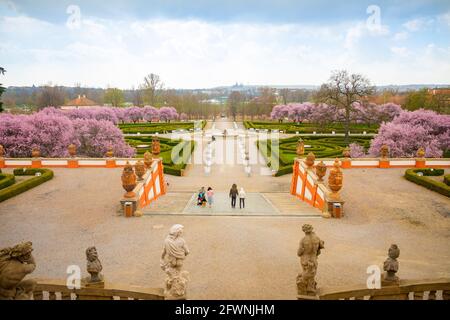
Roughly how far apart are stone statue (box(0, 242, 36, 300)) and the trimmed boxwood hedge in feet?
47.3

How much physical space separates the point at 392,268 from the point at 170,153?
32625mm

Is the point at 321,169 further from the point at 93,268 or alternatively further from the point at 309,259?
the point at 93,268

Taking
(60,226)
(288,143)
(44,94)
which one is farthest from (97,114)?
(60,226)

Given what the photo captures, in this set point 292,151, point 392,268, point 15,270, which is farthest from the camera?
point 292,151

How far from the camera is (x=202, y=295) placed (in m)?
9.08

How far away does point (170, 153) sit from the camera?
3850cm

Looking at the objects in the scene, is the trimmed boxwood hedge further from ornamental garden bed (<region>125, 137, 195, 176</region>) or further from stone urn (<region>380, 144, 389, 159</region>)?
stone urn (<region>380, 144, 389, 159</region>)

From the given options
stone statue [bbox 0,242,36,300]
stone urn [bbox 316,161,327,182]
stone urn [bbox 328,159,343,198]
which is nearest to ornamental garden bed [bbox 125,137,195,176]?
stone urn [bbox 316,161,327,182]

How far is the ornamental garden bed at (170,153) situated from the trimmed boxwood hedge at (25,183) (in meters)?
10.6

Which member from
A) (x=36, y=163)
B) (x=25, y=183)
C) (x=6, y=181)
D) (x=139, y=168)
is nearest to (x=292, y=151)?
(x=139, y=168)

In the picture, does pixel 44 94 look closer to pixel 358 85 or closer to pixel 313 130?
pixel 313 130

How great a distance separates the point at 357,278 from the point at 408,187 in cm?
1275

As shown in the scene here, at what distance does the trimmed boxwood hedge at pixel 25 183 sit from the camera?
1866cm

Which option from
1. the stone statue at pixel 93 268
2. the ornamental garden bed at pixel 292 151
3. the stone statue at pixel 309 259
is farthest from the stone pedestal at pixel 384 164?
the stone statue at pixel 93 268
